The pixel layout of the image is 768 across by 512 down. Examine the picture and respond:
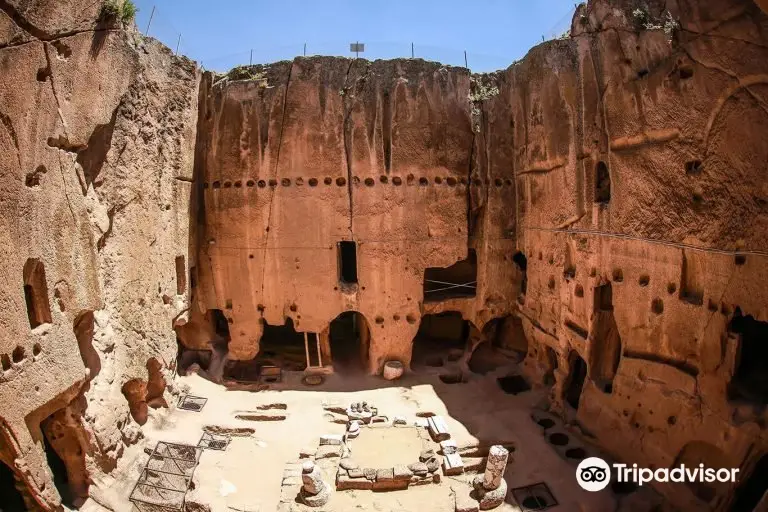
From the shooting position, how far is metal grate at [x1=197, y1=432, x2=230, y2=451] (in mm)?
10219

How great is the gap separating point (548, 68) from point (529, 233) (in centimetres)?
391

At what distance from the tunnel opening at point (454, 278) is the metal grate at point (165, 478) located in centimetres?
722

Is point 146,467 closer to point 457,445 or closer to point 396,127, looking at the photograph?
point 457,445

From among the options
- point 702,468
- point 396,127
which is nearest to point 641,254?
point 702,468

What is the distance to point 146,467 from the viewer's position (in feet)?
30.3

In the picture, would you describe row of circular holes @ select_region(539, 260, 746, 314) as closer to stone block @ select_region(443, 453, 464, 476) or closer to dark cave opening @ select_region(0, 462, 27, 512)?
stone block @ select_region(443, 453, 464, 476)

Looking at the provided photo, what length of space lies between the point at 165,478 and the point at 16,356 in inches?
146

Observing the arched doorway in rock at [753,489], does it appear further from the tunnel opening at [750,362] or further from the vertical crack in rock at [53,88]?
the vertical crack in rock at [53,88]

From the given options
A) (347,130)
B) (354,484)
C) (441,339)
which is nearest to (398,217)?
(347,130)

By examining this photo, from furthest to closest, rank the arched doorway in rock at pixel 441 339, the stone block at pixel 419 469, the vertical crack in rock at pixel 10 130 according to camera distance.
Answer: the arched doorway in rock at pixel 441 339 → the stone block at pixel 419 469 → the vertical crack in rock at pixel 10 130

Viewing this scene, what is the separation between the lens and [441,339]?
1614cm

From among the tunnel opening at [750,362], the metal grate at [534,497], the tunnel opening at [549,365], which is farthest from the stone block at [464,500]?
the tunnel opening at [750,362]

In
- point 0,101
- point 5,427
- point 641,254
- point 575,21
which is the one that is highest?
point 575,21

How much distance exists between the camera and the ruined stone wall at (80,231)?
21.8 ft
